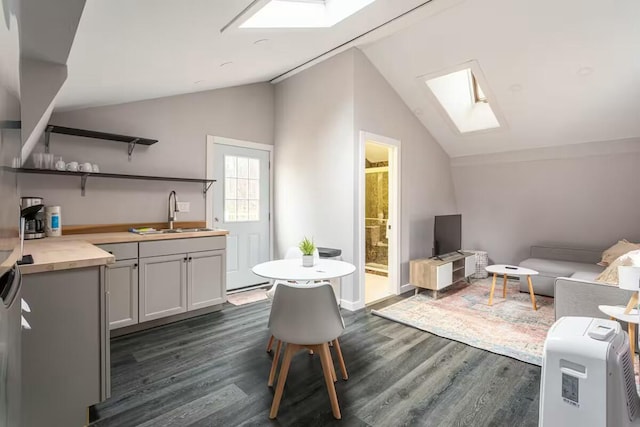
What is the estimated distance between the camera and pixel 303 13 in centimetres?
263

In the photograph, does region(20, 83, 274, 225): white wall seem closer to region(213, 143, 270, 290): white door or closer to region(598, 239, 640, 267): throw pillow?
region(213, 143, 270, 290): white door

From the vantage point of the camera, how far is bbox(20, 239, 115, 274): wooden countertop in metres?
1.61

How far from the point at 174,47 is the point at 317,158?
2112 mm

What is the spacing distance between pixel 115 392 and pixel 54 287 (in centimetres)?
84

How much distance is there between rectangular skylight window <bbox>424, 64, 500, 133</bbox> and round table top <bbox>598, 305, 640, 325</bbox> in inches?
109

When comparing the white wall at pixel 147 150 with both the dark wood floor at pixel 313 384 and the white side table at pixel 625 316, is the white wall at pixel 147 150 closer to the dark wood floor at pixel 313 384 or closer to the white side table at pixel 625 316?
the dark wood floor at pixel 313 384

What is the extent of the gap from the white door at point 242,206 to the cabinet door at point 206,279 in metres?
0.72

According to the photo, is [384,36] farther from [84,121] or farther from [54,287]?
[54,287]

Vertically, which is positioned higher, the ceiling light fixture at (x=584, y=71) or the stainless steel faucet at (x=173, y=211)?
the ceiling light fixture at (x=584, y=71)

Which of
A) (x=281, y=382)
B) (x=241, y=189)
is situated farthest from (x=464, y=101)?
(x=281, y=382)

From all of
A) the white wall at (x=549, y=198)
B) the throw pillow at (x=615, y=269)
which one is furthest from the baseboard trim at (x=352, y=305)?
the white wall at (x=549, y=198)

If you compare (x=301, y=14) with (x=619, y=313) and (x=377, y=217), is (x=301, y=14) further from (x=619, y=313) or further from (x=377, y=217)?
(x=377, y=217)

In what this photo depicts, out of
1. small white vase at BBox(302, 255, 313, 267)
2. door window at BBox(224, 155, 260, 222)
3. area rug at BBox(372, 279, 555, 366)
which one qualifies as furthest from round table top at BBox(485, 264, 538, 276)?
door window at BBox(224, 155, 260, 222)

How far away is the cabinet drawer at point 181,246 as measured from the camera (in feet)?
9.57
